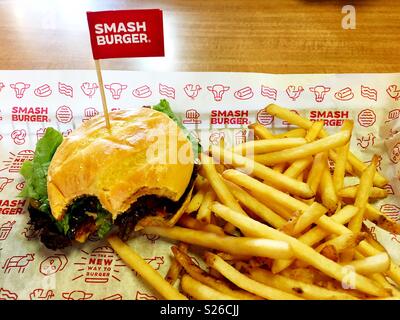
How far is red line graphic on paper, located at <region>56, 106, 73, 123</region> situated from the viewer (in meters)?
2.41

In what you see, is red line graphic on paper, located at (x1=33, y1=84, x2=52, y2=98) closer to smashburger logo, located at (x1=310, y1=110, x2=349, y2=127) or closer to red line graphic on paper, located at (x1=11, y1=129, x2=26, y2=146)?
red line graphic on paper, located at (x1=11, y1=129, x2=26, y2=146)

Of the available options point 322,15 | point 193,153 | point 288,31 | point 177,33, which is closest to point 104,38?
point 193,153

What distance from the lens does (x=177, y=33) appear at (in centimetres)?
313

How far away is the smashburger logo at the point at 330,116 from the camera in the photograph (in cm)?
235

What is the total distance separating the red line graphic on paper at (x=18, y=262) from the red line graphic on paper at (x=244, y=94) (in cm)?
123

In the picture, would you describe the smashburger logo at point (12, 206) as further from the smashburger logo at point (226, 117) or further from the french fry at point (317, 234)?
the french fry at point (317, 234)

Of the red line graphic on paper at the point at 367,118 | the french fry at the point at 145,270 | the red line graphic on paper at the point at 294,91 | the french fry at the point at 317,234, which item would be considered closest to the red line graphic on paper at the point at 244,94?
the red line graphic on paper at the point at 294,91

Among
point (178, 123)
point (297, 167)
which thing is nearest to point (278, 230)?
point (297, 167)

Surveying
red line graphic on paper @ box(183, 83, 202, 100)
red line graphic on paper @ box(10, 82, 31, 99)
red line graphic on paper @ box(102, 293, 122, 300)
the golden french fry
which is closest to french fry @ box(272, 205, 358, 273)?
the golden french fry

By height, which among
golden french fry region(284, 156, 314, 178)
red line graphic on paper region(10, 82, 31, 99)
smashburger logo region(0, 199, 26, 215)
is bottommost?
smashburger logo region(0, 199, 26, 215)

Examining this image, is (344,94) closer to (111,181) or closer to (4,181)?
(111,181)

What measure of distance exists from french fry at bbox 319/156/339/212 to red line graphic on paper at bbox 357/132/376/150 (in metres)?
0.52

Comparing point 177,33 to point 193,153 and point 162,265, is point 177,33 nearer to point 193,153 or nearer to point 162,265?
point 193,153
